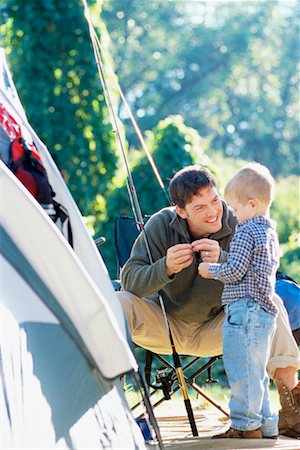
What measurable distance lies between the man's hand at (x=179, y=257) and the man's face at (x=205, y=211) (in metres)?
0.19

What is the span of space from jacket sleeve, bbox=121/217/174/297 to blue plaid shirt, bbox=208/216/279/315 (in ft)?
0.98

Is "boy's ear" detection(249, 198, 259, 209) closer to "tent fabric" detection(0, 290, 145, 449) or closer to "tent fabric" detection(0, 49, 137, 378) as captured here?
"tent fabric" detection(0, 49, 137, 378)

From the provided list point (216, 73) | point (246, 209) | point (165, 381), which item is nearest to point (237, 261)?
point (246, 209)

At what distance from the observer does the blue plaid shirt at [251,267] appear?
12.7 ft

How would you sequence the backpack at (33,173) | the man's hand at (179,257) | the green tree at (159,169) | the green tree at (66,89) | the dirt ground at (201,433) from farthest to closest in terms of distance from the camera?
the green tree at (66,89), the green tree at (159,169), the man's hand at (179,257), the dirt ground at (201,433), the backpack at (33,173)

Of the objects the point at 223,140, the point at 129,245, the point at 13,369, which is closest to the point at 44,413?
the point at 13,369

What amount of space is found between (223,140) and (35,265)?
3353cm

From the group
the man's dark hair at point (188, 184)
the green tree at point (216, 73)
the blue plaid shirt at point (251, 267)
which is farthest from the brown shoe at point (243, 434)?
the green tree at point (216, 73)

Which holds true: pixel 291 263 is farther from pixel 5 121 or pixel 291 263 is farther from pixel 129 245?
pixel 5 121

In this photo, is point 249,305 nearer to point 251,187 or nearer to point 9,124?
point 251,187

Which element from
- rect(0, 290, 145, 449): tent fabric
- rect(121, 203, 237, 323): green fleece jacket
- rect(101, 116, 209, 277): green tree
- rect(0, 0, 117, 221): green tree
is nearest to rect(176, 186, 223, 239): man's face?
rect(121, 203, 237, 323): green fleece jacket

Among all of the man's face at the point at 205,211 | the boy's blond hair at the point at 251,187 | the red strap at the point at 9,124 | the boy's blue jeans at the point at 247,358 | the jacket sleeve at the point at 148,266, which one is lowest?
the boy's blue jeans at the point at 247,358

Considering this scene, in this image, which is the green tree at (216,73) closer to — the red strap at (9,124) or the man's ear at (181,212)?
the man's ear at (181,212)

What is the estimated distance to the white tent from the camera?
3.27m
